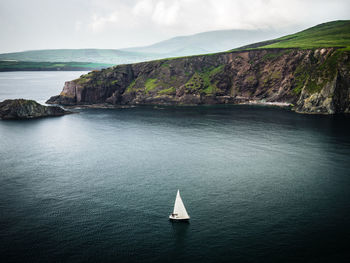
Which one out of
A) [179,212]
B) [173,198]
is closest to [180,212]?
[179,212]

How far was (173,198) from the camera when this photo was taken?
87000 mm

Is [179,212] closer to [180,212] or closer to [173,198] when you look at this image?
[180,212]

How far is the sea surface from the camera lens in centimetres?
6412

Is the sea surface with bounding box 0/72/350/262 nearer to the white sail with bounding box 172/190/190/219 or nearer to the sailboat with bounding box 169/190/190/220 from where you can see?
the sailboat with bounding box 169/190/190/220

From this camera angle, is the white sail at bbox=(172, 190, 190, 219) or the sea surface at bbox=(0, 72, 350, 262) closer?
the sea surface at bbox=(0, 72, 350, 262)

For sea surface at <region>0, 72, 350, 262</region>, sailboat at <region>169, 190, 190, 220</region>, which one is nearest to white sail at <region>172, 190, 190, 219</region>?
sailboat at <region>169, 190, 190, 220</region>

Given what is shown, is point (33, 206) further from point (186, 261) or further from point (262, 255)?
point (262, 255)

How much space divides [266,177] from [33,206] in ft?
241

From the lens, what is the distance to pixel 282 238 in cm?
6712

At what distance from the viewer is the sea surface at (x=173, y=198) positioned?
210 feet

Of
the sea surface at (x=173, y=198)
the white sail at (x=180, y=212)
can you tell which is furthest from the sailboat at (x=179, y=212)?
the sea surface at (x=173, y=198)

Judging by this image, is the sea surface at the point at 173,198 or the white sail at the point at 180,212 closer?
the sea surface at the point at 173,198

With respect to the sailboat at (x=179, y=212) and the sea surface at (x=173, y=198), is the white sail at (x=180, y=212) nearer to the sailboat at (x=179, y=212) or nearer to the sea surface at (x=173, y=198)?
the sailboat at (x=179, y=212)

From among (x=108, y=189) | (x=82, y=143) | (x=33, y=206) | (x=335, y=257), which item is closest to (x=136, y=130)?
(x=82, y=143)
